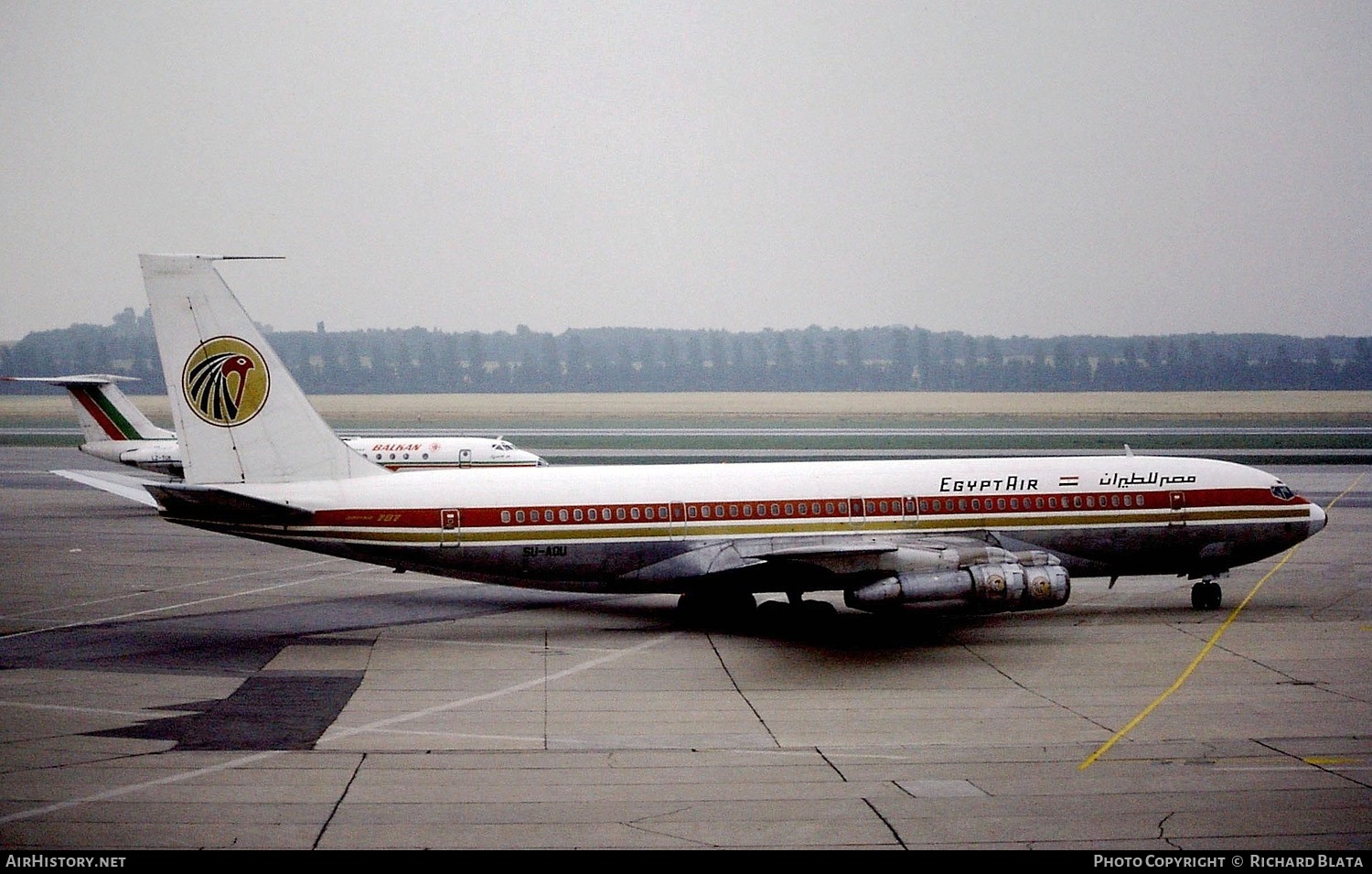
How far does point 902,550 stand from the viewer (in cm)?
2964

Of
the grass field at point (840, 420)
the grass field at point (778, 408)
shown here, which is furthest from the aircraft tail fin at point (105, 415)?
the grass field at point (778, 408)

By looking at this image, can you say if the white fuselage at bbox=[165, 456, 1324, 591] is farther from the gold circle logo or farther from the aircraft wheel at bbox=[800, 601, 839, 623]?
the gold circle logo

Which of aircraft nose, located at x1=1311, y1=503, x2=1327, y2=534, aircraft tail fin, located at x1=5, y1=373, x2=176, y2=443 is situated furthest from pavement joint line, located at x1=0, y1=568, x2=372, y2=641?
aircraft nose, located at x1=1311, y1=503, x2=1327, y2=534

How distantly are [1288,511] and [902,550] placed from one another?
1384 centimetres

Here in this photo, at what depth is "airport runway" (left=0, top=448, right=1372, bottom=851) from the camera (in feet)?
54.4

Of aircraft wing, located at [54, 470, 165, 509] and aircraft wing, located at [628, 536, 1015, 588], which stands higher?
aircraft wing, located at [54, 470, 165, 509]

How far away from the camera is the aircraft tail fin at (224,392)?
95.9ft

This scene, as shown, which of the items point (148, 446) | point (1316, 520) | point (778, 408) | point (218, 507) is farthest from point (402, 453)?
point (778, 408)

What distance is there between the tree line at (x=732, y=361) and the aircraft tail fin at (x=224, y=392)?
270ft

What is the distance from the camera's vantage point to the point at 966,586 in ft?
94.9

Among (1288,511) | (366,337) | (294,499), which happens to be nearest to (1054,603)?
(1288,511)

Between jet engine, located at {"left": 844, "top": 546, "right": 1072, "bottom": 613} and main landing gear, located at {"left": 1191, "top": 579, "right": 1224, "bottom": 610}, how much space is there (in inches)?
310

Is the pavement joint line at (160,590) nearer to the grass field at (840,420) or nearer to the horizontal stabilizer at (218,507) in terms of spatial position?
the horizontal stabilizer at (218,507)

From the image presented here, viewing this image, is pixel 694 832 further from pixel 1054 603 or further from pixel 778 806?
pixel 1054 603
